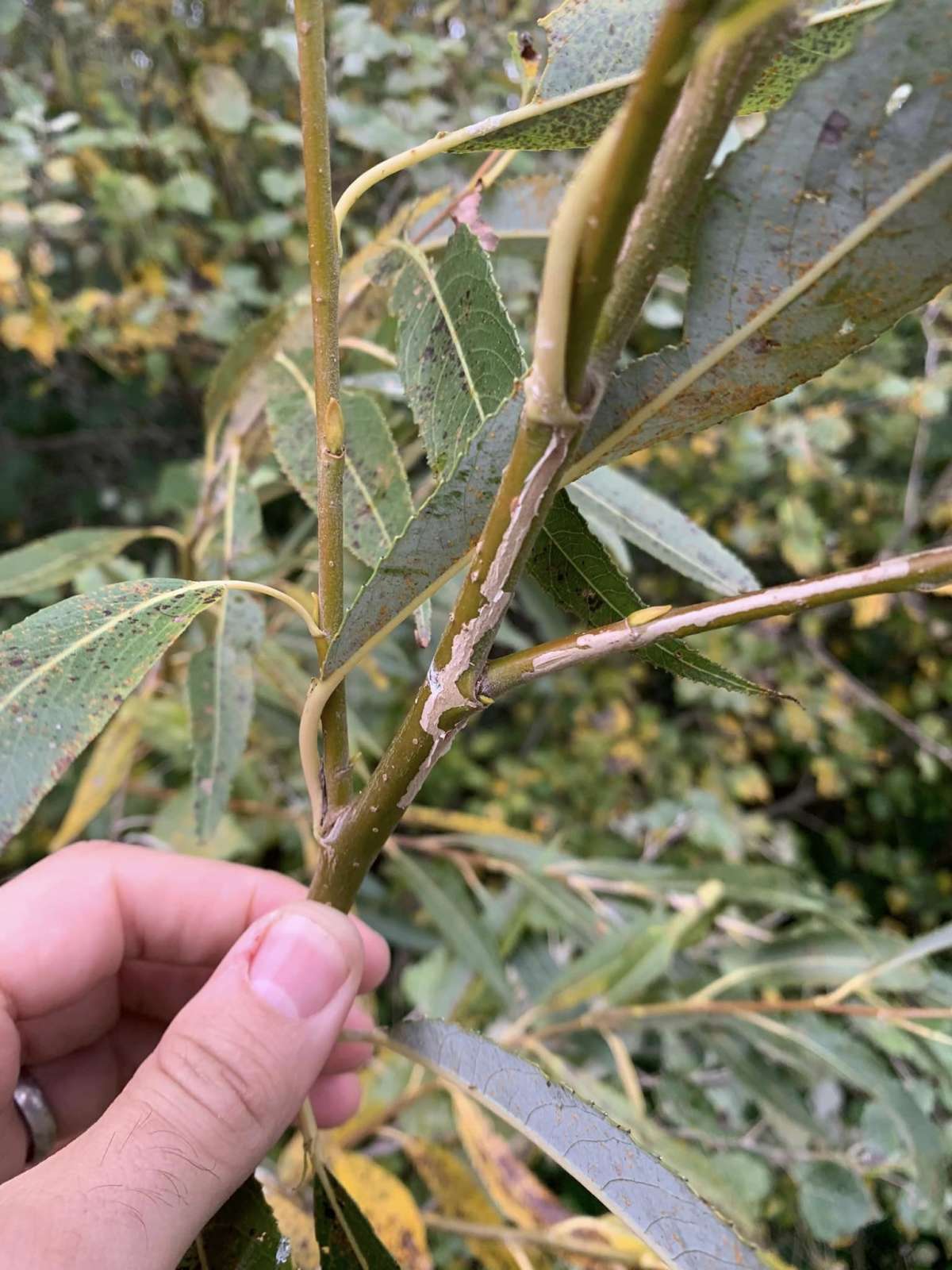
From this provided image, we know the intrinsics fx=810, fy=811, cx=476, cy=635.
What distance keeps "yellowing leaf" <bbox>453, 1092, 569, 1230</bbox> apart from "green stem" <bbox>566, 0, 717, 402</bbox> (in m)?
0.87

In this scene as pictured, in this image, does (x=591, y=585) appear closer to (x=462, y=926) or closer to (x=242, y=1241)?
(x=242, y=1241)

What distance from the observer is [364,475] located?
0.59 meters

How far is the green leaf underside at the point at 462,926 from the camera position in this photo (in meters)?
1.12

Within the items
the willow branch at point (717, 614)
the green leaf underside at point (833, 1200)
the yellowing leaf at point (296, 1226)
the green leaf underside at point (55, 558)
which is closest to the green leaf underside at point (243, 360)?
the green leaf underside at point (55, 558)

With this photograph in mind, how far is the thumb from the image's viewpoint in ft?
1.48

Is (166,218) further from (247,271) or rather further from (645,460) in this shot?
(645,460)

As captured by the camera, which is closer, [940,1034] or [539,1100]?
[539,1100]

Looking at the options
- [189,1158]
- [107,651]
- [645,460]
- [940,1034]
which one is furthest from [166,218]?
[940,1034]

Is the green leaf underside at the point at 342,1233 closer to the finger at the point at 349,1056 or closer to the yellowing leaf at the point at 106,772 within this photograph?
the finger at the point at 349,1056

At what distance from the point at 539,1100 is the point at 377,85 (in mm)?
1838

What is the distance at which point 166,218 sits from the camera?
1681 mm

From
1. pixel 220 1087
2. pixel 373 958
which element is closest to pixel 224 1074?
pixel 220 1087

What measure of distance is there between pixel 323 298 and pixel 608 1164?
470 millimetres

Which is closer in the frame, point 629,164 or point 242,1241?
point 629,164
